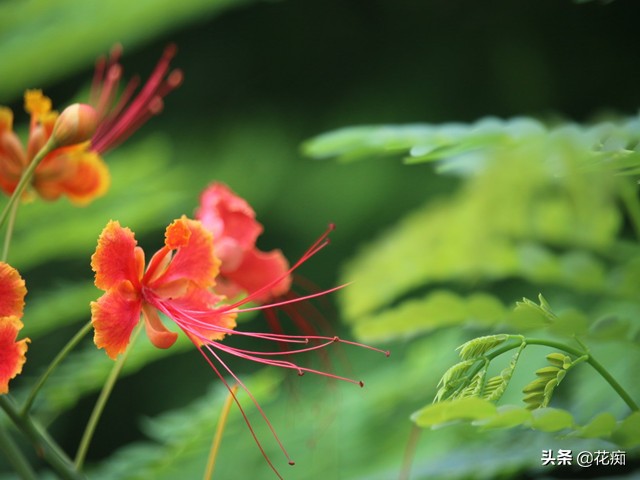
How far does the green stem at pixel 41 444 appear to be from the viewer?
2.60ft

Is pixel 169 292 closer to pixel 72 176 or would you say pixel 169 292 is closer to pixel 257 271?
pixel 257 271

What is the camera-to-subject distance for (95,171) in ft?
3.43

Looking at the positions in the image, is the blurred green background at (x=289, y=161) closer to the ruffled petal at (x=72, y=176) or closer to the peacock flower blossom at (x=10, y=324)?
the ruffled petal at (x=72, y=176)

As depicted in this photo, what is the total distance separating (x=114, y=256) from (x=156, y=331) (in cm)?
10

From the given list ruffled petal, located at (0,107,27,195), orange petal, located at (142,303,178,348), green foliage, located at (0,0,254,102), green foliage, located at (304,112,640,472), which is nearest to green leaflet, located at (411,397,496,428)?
green foliage, located at (304,112,640,472)

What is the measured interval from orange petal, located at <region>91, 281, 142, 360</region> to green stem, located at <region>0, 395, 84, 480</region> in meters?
0.12

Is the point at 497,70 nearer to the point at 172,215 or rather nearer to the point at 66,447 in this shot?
the point at 172,215

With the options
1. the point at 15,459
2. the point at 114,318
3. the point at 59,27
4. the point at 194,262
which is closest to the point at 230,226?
the point at 194,262

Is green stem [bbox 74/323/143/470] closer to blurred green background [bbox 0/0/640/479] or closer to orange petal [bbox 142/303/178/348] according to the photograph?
orange petal [bbox 142/303/178/348]

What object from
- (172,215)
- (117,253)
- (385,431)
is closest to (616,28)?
(172,215)

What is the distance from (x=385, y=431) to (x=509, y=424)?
0.94 metres

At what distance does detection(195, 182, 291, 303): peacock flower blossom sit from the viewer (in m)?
0.95

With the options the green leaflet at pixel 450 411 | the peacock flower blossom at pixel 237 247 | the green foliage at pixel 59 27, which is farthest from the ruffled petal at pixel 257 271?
the green foliage at pixel 59 27

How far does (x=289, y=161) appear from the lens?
2840 millimetres
